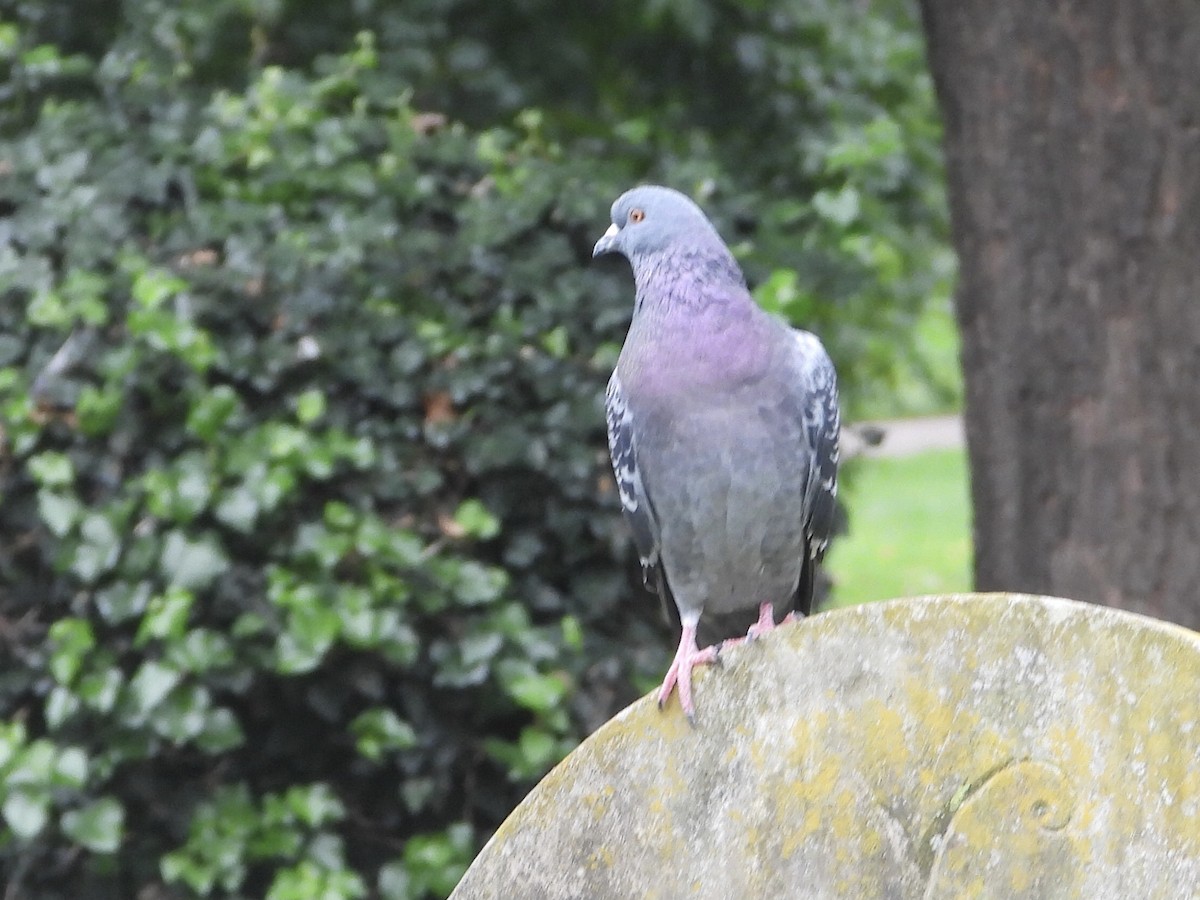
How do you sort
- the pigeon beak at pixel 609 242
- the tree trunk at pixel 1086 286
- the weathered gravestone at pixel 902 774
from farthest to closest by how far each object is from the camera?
the tree trunk at pixel 1086 286, the pigeon beak at pixel 609 242, the weathered gravestone at pixel 902 774

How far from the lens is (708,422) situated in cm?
246

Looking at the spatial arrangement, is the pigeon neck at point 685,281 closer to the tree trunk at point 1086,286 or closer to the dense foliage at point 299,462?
the dense foliage at point 299,462

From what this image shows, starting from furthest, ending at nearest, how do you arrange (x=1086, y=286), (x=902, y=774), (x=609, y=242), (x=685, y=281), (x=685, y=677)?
(x=1086, y=286) < (x=609, y=242) < (x=685, y=281) < (x=685, y=677) < (x=902, y=774)

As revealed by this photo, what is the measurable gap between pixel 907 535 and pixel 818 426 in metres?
7.50

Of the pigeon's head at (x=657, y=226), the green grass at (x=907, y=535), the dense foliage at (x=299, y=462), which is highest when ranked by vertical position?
the pigeon's head at (x=657, y=226)

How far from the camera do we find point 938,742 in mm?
2033

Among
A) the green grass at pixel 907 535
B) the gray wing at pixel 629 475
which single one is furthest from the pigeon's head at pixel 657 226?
the green grass at pixel 907 535

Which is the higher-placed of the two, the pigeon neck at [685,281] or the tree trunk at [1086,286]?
the pigeon neck at [685,281]

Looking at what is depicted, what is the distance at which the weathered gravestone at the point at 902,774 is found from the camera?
1.94 meters

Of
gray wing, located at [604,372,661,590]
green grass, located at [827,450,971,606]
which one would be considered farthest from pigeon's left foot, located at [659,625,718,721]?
green grass, located at [827,450,971,606]

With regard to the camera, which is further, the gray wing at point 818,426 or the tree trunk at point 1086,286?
the tree trunk at point 1086,286

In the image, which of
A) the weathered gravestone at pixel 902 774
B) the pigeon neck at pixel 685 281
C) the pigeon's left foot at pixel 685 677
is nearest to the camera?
the weathered gravestone at pixel 902 774

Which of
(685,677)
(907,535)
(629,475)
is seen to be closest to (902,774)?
(685,677)

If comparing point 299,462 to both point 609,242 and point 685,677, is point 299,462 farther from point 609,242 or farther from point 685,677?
point 685,677
